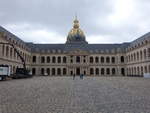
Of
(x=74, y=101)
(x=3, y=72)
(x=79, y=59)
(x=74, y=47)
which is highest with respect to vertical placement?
(x=74, y=47)

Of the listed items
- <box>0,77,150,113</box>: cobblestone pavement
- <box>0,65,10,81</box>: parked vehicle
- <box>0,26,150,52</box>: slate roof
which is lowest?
<box>0,77,150,113</box>: cobblestone pavement

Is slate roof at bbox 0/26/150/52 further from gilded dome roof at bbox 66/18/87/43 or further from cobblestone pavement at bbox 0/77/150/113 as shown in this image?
cobblestone pavement at bbox 0/77/150/113

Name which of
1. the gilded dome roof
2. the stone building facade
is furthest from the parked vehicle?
the gilded dome roof

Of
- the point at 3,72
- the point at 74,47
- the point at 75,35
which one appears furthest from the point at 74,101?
the point at 75,35

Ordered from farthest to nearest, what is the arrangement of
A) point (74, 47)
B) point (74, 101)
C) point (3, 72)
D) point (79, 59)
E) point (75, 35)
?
1. point (75, 35)
2. point (74, 47)
3. point (79, 59)
4. point (3, 72)
5. point (74, 101)

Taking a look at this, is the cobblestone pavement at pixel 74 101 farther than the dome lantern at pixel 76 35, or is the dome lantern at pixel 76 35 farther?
the dome lantern at pixel 76 35

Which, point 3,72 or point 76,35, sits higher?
point 76,35

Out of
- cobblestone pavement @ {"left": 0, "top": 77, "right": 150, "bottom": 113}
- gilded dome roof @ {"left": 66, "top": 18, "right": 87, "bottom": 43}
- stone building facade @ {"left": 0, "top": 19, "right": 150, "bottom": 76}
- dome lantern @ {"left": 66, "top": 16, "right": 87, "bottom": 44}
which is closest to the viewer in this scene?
cobblestone pavement @ {"left": 0, "top": 77, "right": 150, "bottom": 113}

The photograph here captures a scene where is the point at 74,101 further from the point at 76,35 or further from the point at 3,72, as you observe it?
the point at 76,35

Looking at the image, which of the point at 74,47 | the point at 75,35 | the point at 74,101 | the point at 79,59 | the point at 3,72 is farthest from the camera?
the point at 75,35

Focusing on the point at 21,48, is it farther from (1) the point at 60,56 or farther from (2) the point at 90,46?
(2) the point at 90,46

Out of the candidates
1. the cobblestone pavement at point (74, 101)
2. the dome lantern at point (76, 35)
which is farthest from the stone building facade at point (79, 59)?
the cobblestone pavement at point (74, 101)

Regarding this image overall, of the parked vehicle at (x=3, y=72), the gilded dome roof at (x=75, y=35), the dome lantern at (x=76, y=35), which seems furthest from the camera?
the gilded dome roof at (x=75, y=35)

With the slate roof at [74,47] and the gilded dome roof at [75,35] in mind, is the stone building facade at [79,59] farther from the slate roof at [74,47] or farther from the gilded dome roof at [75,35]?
the gilded dome roof at [75,35]
